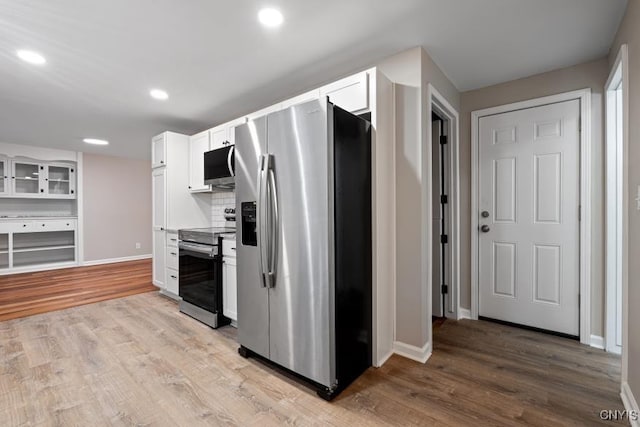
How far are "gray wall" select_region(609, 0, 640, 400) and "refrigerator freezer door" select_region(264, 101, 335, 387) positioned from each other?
166 cm

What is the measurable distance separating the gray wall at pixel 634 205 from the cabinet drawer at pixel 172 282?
4.07 m

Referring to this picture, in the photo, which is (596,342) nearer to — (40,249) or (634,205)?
(634,205)

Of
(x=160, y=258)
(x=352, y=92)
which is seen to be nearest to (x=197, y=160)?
(x=160, y=258)

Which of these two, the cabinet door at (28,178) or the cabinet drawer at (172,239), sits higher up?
the cabinet door at (28,178)

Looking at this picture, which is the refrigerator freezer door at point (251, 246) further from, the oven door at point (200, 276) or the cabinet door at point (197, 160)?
the cabinet door at point (197, 160)

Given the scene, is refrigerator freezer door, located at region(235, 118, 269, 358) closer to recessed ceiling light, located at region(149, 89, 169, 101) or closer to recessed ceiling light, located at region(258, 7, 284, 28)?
recessed ceiling light, located at region(258, 7, 284, 28)

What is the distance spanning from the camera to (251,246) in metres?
2.17

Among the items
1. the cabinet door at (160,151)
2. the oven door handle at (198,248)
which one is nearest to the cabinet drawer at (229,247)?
the oven door handle at (198,248)

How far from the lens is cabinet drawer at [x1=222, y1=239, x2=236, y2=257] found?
272 cm

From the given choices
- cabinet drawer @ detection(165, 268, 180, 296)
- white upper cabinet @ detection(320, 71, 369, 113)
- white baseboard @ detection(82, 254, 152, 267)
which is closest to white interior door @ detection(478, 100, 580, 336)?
white upper cabinet @ detection(320, 71, 369, 113)

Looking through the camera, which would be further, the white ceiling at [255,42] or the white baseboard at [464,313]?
the white baseboard at [464,313]

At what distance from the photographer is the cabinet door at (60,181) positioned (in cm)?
574

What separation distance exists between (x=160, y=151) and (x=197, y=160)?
59 centimetres

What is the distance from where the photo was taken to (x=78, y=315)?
3182 millimetres
